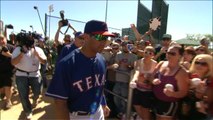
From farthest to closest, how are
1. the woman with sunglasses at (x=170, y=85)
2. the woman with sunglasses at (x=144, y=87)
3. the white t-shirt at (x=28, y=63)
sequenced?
the white t-shirt at (x=28, y=63) < the woman with sunglasses at (x=144, y=87) < the woman with sunglasses at (x=170, y=85)

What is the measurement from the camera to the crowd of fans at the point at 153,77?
411cm

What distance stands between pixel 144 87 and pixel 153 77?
39 cm

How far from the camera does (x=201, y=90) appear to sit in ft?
12.9

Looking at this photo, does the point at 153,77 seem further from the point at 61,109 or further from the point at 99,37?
the point at 61,109

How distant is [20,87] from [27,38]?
1.15 meters

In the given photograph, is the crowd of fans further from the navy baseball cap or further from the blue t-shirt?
the navy baseball cap

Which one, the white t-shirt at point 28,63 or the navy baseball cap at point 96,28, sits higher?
the navy baseball cap at point 96,28

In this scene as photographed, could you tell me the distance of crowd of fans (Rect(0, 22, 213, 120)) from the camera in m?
4.11

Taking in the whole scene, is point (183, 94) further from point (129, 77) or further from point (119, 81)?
point (119, 81)

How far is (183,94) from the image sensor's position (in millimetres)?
4285

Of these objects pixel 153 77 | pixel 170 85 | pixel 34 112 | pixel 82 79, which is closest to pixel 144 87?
pixel 153 77

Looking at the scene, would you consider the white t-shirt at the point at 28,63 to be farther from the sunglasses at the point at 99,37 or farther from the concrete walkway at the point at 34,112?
the sunglasses at the point at 99,37

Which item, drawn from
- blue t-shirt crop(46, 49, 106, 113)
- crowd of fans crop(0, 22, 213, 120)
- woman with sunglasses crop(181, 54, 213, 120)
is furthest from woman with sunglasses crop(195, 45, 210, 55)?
blue t-shirt crop(46, 49, 106, 113)

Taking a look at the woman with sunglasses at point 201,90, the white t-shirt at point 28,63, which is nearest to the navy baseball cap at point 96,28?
the woman with sunglasses at point 201,90
